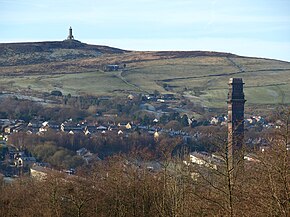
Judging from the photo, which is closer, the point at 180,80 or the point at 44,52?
the point at 180,80

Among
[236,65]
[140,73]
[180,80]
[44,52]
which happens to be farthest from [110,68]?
[44,52]

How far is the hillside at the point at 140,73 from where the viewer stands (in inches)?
4646

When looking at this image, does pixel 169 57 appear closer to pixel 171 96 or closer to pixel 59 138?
pixel 171 96

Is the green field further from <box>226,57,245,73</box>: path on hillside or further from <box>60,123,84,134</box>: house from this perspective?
<box>60,123,84,134</box>: house

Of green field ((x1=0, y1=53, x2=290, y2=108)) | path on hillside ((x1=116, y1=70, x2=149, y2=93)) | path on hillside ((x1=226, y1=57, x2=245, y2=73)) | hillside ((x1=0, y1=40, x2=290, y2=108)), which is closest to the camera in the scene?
green field ((x1=0, y1=53, x2=290, y2=108))

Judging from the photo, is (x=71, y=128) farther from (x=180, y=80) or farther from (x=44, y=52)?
(x=44, y=52)

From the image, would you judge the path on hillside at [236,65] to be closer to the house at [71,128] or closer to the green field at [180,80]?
the green field at [180,80]

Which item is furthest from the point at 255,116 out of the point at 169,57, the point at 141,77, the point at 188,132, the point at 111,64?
the point at 169,57

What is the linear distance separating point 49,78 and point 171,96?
1067 inches

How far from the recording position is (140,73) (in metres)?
142

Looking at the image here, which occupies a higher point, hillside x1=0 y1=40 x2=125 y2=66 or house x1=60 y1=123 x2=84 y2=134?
hillside x1=0 y1=40 x2=125 y2=66

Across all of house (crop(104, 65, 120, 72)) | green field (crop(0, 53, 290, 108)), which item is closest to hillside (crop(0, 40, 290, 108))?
green field (crop(0, 53, 290, 108))

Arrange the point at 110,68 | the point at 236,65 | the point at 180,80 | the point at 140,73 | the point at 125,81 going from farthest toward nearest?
the point at 236,65 → the point at 140,73 → the point at 110,68 → the point at 180,80 → the point at 125,81

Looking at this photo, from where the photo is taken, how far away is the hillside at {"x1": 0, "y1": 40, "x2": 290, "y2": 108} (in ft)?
387
